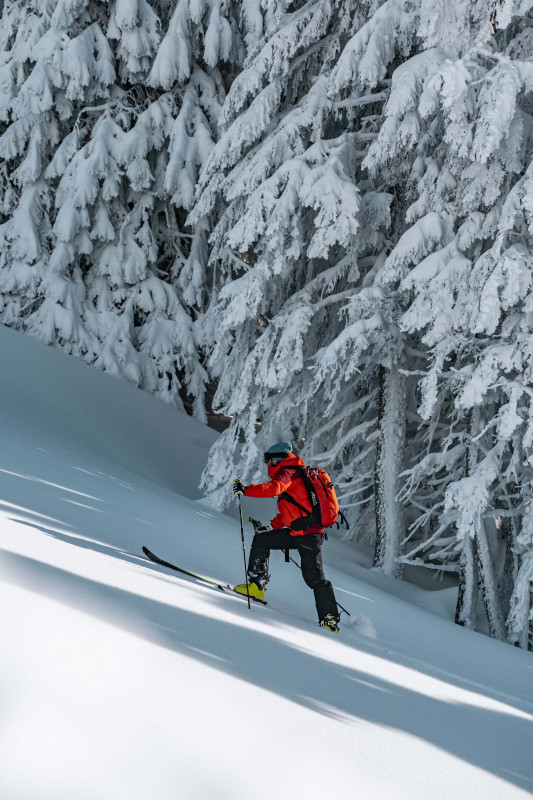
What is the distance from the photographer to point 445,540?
9.70 meters

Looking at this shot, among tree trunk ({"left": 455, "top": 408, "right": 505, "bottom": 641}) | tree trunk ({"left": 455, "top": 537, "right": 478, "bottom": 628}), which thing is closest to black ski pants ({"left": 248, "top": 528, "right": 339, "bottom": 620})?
tree trunk ({"left": 455, "top": 408, "right": 505, "bottom": 641})

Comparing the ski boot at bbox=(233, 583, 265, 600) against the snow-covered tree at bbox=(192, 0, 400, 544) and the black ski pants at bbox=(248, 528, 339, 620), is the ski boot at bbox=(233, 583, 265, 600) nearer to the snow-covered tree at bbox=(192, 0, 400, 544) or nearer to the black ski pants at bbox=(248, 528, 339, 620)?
the black ski pants at bbox=(248, 528, 339, 620)

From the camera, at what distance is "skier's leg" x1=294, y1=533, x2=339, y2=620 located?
5.89 metres

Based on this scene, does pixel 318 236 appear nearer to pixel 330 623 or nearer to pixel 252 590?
pixel 252 590

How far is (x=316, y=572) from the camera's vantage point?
5992 mm

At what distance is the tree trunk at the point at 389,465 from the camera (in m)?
10.7

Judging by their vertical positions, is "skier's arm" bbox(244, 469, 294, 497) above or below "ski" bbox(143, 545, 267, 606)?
above

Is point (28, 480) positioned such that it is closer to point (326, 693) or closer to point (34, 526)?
point (34, 526)

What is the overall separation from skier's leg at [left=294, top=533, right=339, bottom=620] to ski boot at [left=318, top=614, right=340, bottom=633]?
0.11 ft

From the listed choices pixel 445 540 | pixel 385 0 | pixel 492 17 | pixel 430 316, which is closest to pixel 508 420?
pixel 430 316

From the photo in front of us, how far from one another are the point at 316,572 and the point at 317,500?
1.78 feet

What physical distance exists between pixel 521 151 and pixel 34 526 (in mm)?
6444

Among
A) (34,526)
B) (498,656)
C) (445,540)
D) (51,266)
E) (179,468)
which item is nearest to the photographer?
(34,526)

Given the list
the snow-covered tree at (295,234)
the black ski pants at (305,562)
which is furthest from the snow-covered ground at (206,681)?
the snow-covered tree at (295,234)
